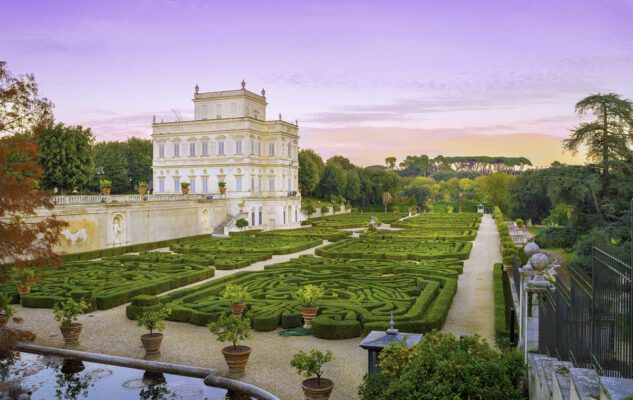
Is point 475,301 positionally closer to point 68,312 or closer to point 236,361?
point 236,361

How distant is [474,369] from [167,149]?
4640cm

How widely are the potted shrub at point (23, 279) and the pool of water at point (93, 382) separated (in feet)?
12.3

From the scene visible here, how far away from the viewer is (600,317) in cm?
549

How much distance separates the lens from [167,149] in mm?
50250

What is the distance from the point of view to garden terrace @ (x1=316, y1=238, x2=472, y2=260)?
25938 mm

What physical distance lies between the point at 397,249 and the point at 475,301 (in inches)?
463

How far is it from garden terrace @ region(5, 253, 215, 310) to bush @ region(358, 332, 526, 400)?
11604 millimetres

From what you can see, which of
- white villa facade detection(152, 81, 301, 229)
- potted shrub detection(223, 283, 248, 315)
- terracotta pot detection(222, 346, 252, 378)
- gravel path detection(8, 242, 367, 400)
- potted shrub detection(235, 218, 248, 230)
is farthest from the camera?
white villa facade detection(152, 81, 301, 229)

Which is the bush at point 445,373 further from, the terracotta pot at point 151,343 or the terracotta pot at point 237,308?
the terracotta pot at point 237,308

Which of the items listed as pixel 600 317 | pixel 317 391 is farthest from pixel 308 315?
pixel 600 317

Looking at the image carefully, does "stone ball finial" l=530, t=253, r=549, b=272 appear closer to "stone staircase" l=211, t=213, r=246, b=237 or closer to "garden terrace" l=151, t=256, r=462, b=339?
"garden terrace" l=151, t=256, r=462, b=339

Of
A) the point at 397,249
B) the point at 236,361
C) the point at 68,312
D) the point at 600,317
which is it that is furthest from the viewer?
the point at 397,249

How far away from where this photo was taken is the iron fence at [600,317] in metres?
4.61

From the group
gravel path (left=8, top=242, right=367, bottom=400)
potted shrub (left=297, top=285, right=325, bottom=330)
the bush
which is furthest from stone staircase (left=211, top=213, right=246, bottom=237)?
the bush
